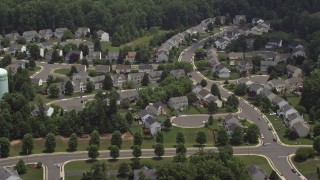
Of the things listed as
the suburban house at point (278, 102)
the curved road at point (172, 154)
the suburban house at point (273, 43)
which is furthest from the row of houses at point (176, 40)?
the curved road at point (172, 154)

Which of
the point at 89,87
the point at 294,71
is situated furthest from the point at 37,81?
the point at 294,71

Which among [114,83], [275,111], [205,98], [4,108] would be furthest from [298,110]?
[4,108]

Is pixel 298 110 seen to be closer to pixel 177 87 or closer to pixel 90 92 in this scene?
pixel 177 87

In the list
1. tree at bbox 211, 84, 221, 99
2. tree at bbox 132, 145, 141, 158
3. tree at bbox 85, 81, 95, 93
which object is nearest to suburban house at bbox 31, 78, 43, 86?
tree at bbox 85, 81, 95, 93

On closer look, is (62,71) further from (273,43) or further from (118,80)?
(273,43)

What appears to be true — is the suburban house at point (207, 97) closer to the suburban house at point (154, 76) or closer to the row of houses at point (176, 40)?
the suburban house at point (154, 76)
